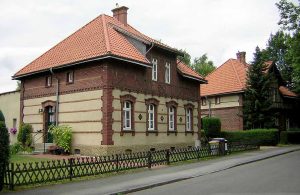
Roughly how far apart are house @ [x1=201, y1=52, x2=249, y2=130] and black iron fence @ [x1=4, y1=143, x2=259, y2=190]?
16.2 m

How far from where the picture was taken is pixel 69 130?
23.6 m

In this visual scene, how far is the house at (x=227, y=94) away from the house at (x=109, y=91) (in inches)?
380

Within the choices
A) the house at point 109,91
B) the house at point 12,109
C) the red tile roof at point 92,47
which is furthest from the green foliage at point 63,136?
the house at point 12,109

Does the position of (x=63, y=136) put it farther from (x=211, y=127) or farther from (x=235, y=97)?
(x=235, y=97)

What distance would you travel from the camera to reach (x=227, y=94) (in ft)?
128

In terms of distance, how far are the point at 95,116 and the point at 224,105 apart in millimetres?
20029

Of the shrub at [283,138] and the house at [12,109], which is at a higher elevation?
the house at [12,109]

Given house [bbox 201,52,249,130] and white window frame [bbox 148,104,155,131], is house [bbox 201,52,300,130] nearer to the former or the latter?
house [bbox 201,52,249,130]

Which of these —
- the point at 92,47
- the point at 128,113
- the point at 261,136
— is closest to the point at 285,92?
the point at 261,136

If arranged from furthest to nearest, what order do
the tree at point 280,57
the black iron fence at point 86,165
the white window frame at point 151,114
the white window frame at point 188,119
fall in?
1. the tree at point 280,57
2. the white window frame at point 188,119
3. the white window frame at point 151,114
4. the black iron fence at point 86,165

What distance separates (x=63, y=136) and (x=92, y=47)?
565cm

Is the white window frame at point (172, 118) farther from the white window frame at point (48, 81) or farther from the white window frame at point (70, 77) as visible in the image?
the white window frame at point (48, 81)

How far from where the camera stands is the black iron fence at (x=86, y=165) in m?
12.2

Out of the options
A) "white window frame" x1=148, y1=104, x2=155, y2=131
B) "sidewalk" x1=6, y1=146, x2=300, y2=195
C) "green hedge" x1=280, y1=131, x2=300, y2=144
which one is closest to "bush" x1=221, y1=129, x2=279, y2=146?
"green hedge" x1=280, y1=131, x2=300, y2=144
